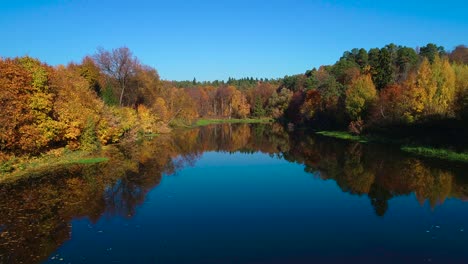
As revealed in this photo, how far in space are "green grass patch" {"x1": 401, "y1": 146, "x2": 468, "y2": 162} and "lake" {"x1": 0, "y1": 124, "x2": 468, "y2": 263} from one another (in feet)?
8.30

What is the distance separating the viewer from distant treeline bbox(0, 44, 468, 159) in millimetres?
32312

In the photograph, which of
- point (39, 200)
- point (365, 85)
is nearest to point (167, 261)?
point (39, 200)

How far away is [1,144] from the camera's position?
28594mm

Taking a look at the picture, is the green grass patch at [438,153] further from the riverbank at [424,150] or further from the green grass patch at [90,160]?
the green grass patch at [90,160]

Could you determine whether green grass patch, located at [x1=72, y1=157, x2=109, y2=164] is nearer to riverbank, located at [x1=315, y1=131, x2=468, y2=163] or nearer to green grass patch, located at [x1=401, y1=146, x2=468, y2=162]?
riverbank, located at [x1=315, y1=131, x2=468, y2=163]

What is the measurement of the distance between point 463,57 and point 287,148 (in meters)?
71.3

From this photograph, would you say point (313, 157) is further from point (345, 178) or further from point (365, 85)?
point (365, 85)

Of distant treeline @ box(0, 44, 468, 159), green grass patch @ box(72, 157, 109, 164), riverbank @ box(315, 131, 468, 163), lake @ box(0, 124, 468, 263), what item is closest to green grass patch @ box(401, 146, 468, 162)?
riverbank @ box(315, 131, 468, 163)

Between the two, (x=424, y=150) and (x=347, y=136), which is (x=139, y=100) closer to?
(x=347, y=136)

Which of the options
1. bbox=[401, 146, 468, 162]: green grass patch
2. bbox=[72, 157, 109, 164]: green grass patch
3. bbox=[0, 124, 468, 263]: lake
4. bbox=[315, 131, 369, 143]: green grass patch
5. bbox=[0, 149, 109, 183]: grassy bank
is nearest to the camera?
bbox=[0, 124, 468, 263]: lake

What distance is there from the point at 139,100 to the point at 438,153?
59.7m

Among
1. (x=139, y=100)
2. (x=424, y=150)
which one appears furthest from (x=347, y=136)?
(x=139, y=100)

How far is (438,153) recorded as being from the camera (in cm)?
3859

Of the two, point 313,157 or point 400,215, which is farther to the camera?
point 313,157
